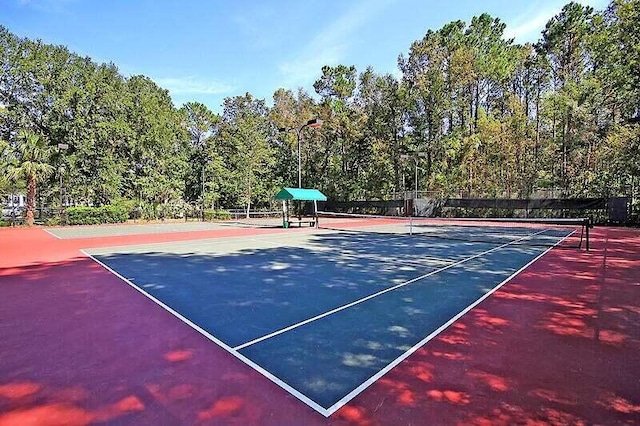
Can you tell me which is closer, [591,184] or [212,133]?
[591,184]

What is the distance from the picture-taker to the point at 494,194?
32469mm

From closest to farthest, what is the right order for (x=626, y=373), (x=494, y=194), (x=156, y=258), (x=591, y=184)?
(x=626, y=373)
(x=156, y=258)
(x=591, y=184)
(x=494, y=194)

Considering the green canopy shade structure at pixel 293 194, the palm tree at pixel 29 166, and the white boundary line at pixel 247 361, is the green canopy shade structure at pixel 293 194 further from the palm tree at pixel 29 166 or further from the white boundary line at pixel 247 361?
the palm tree at pixel 29 166

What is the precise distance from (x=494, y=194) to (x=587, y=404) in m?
32.6

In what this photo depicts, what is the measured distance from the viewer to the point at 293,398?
3.19 metres

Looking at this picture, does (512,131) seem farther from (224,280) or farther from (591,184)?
(224,280)

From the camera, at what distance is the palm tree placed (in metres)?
23.7

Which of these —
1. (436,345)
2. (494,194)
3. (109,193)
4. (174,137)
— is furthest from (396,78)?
(436,345)

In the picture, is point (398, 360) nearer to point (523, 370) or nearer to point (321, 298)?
point (523, 370)

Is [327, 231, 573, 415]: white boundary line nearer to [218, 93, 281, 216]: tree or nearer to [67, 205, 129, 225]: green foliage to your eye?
[67, 205, 129, 225]: green foliage

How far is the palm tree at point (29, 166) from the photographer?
23.7m

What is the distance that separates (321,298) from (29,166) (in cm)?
2653

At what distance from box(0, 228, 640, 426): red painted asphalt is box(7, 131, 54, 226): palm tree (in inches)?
887

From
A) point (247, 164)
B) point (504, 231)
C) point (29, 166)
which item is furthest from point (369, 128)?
point (29, 166)
